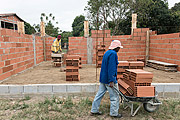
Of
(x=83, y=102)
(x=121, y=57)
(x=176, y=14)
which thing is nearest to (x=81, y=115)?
(x=83, y=102)

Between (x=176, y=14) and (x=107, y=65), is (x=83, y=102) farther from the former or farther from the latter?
(x=176, y=14)

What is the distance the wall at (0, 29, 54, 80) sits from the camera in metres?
5.23

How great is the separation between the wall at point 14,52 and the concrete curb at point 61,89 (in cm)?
115

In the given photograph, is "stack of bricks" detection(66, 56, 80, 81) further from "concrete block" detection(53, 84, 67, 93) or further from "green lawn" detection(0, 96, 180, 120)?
"green lawn" detection(0, 96, 180, 120)

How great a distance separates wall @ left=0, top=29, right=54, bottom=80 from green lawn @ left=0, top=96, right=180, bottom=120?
66.5 inches

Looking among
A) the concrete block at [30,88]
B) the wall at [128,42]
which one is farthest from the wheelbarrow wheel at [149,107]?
the wall at [128,42]

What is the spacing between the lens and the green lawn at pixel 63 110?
3.32 meters

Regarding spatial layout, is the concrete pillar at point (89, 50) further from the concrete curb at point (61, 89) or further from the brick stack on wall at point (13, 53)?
the concrete curb at point (61, 89)

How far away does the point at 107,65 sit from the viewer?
316 cm

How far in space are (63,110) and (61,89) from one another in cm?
94

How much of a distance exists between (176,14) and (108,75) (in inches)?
922

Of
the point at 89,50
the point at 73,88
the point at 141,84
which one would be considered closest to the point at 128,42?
the point at 89,50

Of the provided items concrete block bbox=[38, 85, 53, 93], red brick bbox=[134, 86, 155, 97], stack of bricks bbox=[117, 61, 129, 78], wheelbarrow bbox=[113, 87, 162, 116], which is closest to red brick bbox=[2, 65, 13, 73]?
concrete block bbox=[38, 85, 53, 93]

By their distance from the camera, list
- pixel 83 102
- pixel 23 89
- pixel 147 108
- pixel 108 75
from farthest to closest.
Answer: pixel 23 89 < pixel 83 102 < pixel 147 108 < pixel 108 75
